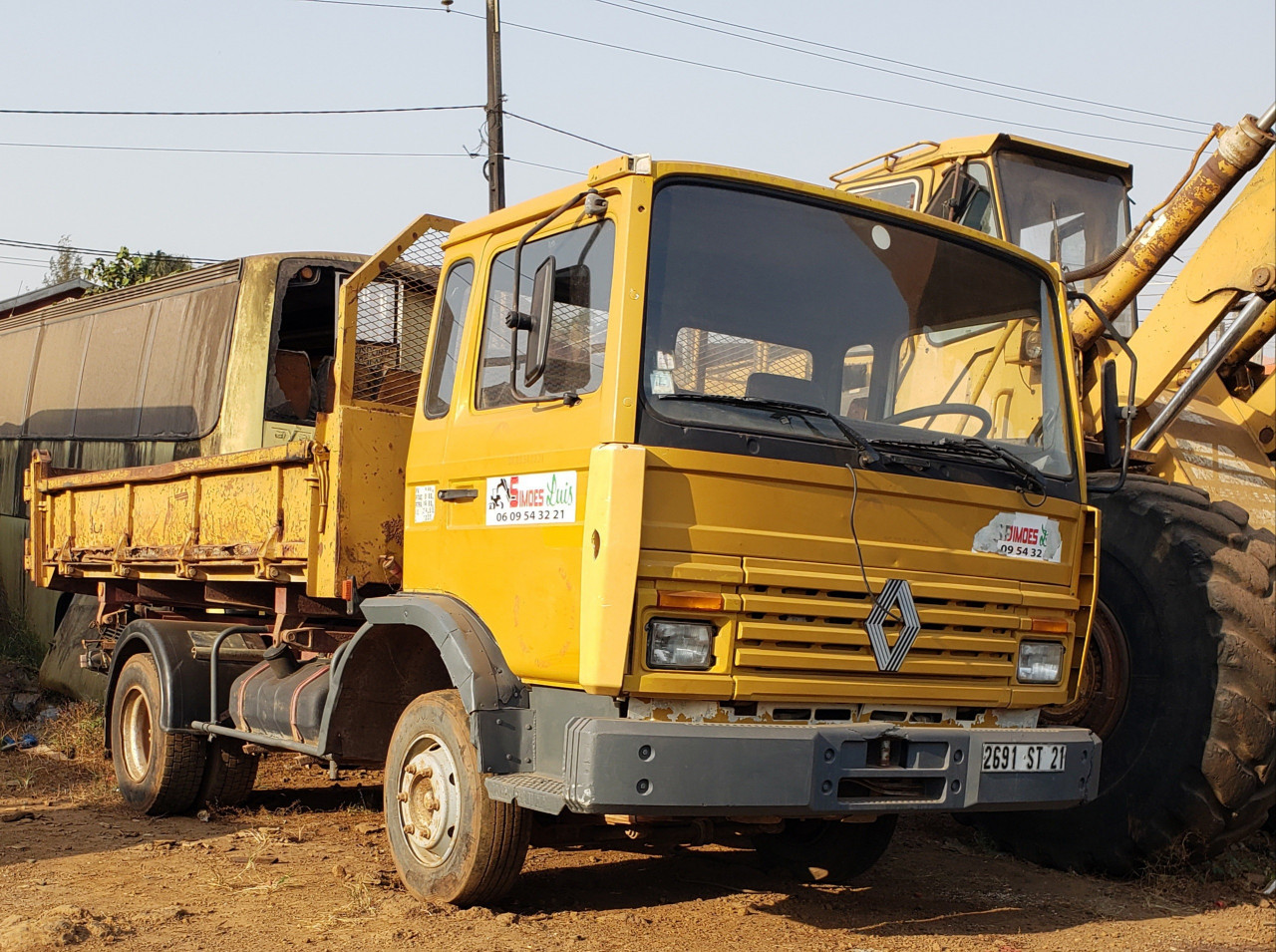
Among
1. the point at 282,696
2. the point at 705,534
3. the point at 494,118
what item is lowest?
the point at 282,696

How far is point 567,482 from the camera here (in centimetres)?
457

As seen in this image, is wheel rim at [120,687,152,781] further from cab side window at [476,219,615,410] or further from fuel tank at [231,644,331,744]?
cab side window at [476,219,615,410]

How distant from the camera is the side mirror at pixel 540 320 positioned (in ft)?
14.7

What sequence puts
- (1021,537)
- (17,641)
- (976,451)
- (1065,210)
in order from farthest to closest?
(17,641) < (1065,210) < (1021,537) < (976,451)

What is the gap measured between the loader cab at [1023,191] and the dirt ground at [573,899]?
10.9ft

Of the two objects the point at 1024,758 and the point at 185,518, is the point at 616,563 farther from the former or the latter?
the point at 185,518

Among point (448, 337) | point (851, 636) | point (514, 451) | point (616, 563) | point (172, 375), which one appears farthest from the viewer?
point (172, 375)

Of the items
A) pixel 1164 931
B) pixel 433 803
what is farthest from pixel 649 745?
pixel 1164 931

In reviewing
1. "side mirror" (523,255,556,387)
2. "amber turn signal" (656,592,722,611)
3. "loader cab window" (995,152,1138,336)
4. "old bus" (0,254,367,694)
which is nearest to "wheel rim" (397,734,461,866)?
"amber turn signal" (656,592,722,611)

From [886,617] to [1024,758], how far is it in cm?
75

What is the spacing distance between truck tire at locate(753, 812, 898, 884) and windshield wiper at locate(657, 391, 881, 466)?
1.86 m

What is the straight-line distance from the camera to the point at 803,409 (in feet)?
15.4

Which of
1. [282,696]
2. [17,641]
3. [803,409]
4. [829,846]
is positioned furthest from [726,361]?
[17,641]

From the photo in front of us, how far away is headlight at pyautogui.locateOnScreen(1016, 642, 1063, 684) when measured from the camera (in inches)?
205
